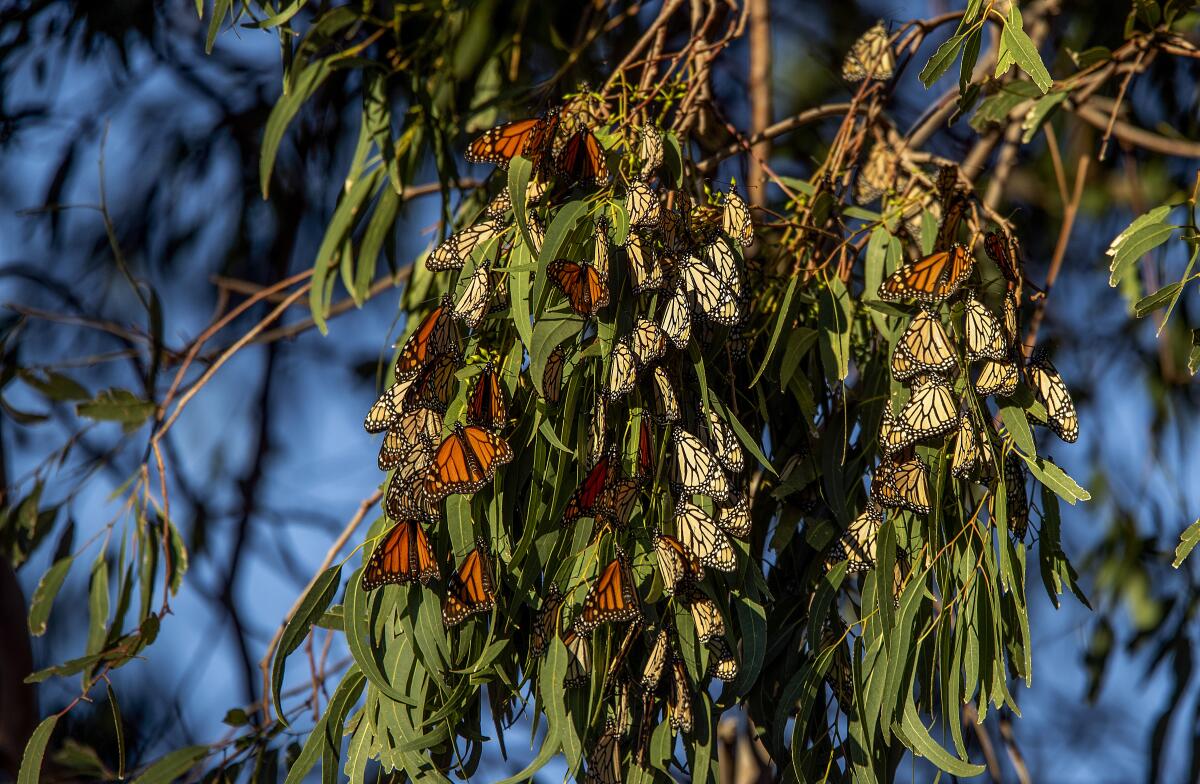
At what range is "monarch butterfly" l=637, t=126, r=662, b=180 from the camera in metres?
1.06

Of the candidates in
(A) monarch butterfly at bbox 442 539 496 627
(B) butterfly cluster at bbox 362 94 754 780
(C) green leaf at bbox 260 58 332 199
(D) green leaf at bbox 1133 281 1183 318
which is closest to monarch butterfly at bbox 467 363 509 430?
(B) butterfly cluster at bbox 362 94 754 780

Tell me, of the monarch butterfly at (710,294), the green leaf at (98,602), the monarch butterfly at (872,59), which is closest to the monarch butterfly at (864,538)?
the monarch butterfly at (710,294)

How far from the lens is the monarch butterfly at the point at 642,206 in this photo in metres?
0.99

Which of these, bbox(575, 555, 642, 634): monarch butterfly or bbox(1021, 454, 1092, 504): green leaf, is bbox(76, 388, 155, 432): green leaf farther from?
bbox(1021, 454, 1092, 504): green leaf

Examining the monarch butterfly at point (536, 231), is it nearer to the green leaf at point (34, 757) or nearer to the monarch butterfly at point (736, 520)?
the monarch butterfly at point (736, 520)

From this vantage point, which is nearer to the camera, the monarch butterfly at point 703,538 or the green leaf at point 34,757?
the monarch butterfly at point 703,538

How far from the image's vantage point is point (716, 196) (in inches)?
51.0

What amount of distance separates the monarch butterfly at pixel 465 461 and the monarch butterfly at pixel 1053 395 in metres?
0.45

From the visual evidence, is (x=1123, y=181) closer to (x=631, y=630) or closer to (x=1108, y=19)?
(x=1108, y=19)

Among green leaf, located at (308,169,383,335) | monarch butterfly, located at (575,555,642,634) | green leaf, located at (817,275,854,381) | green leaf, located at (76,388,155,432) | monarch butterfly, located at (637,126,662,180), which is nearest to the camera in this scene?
monarch butterfly, located at (575,555,642,634)

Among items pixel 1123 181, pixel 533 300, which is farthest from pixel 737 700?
pixel 1123 181

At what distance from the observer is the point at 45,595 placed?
1573 millimetres

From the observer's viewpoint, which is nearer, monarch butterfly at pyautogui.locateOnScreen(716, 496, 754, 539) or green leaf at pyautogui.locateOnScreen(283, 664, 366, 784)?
monarch butterfly at pyautogui.locateOnScreen(716, 496, 754, 539)

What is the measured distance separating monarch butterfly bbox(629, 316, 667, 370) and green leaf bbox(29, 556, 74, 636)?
3.14 feet
